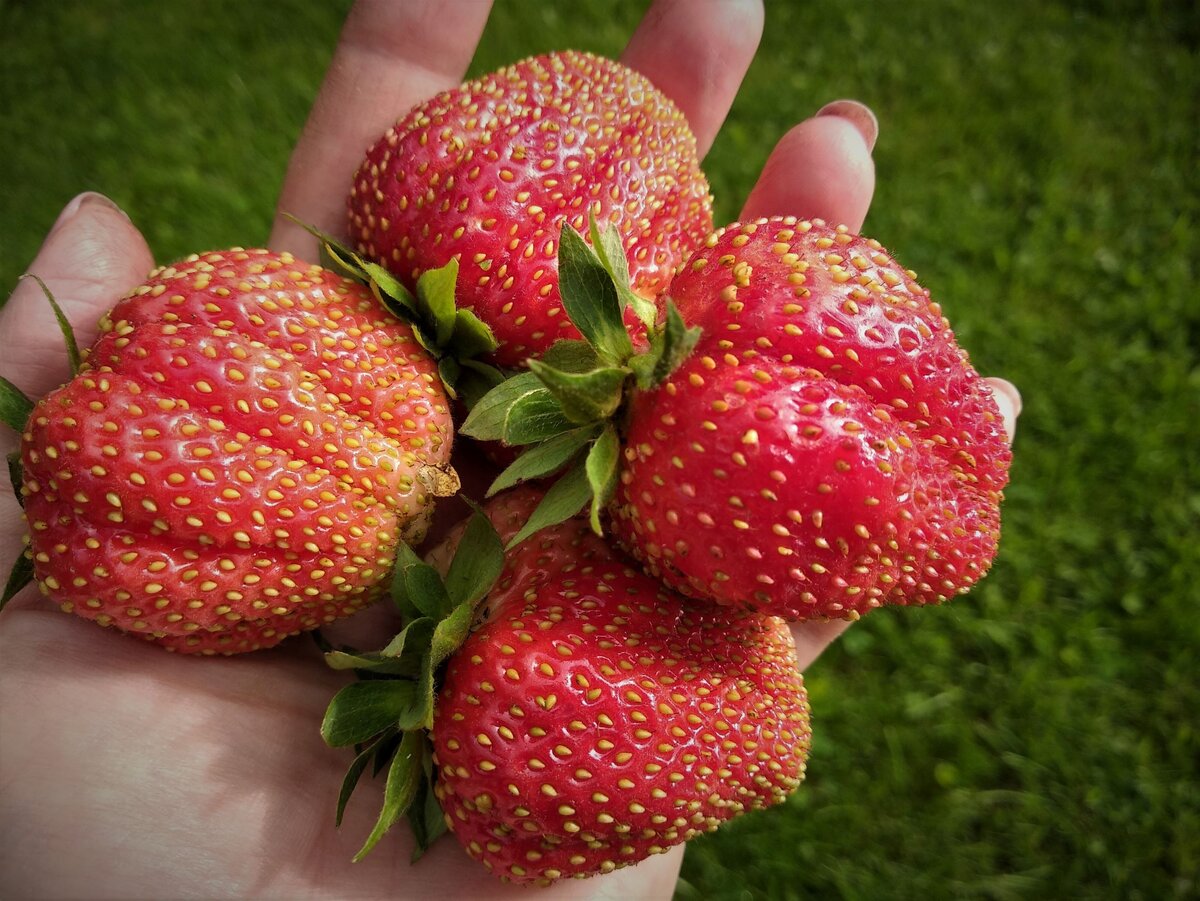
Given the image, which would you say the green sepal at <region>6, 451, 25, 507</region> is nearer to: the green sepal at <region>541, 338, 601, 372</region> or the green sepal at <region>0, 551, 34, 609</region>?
the green sepal at <region>0, 551, 34, 609</region>

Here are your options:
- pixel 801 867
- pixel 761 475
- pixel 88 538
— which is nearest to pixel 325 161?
pixel 88 538

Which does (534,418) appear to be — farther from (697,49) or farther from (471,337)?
(697,49)

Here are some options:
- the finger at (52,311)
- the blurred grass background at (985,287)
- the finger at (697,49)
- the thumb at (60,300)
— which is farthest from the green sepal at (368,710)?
the finger at (697,49)

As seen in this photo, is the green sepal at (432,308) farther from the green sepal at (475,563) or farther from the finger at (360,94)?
the finger at (360,94)

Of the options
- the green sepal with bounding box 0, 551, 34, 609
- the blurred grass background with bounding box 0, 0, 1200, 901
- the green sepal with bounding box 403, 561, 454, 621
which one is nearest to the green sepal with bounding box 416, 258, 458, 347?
the green sepal with bounding box 403, 561, 454, 621

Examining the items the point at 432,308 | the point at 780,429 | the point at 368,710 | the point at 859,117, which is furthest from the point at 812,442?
the point at 859,117
